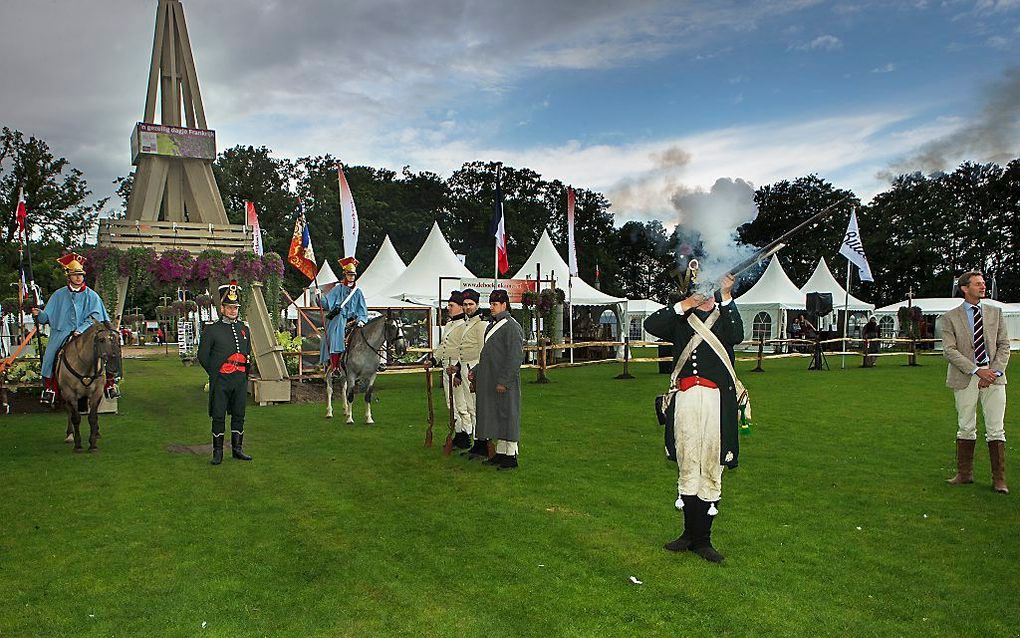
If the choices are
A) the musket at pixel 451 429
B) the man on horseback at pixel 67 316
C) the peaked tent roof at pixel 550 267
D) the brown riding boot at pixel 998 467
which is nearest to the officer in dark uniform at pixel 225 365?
the musket at pixel 451 429

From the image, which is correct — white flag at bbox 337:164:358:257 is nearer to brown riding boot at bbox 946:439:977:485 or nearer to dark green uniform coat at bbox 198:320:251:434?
dark green uniform coat at bbox 198:320:251:434

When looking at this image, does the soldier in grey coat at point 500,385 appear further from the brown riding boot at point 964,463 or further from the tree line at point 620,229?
the tree line at point 620,229

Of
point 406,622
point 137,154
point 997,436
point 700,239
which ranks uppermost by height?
point 137,154

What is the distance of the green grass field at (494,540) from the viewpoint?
4570 mm

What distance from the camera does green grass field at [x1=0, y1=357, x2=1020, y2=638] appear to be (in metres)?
4.57

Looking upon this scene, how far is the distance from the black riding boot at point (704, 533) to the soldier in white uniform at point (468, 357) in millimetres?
4556

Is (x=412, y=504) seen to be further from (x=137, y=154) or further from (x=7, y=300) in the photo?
(x=7, y=300)

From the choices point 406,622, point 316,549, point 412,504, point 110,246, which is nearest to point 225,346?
point 412,504

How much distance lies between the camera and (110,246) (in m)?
15.1

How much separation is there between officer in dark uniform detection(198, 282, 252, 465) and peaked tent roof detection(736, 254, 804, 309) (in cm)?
2819

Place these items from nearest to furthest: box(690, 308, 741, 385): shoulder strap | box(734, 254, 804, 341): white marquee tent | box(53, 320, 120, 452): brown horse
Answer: box(690, 308, 741, 385): shoulder strap
box(53, 320, 120, 452): brown horse
box(734, 254, 804, 341): white marquee tent

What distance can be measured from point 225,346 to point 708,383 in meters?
6.29

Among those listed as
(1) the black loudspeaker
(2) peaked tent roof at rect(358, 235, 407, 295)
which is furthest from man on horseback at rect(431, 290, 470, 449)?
(1) the black loudspeaker

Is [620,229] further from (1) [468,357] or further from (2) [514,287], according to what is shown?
(1) [468,357]
